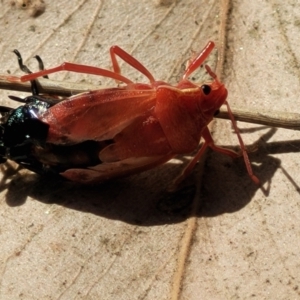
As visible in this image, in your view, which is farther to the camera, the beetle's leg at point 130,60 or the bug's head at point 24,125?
the beetle's leg at point 130,60

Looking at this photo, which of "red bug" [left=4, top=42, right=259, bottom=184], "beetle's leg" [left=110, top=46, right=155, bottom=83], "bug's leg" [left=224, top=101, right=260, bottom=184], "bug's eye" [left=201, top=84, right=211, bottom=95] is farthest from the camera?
"beetle's leg" [left=110, top=46, right=155, bottom=83]

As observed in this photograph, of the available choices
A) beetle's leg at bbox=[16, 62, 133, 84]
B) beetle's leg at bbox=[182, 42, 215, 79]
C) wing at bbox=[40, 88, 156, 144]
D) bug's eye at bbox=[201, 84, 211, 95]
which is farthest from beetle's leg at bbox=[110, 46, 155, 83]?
bug's eye at bbox=[201, 84, 211, 95]

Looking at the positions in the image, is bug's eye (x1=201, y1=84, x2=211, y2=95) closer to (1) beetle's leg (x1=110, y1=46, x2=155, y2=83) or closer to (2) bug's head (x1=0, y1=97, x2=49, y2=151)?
(1) beetle's leg (x1=110, y1=46, x2=155, y2=83)

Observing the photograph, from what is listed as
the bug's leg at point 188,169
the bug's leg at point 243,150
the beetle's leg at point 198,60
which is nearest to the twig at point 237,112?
the bug's leg at point 243,150

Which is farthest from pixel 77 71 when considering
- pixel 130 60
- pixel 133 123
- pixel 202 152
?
pixel 202 152

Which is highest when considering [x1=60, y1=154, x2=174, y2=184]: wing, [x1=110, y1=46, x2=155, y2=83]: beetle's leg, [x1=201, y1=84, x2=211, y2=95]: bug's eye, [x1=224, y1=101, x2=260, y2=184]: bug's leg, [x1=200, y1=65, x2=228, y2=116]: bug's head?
[x1=110, y1=46, x2=155, y2=83]: beetle's leg

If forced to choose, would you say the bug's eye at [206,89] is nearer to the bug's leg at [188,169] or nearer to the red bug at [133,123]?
the red bug at [133,123]

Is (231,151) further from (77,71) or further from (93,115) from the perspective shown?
(77,71)
